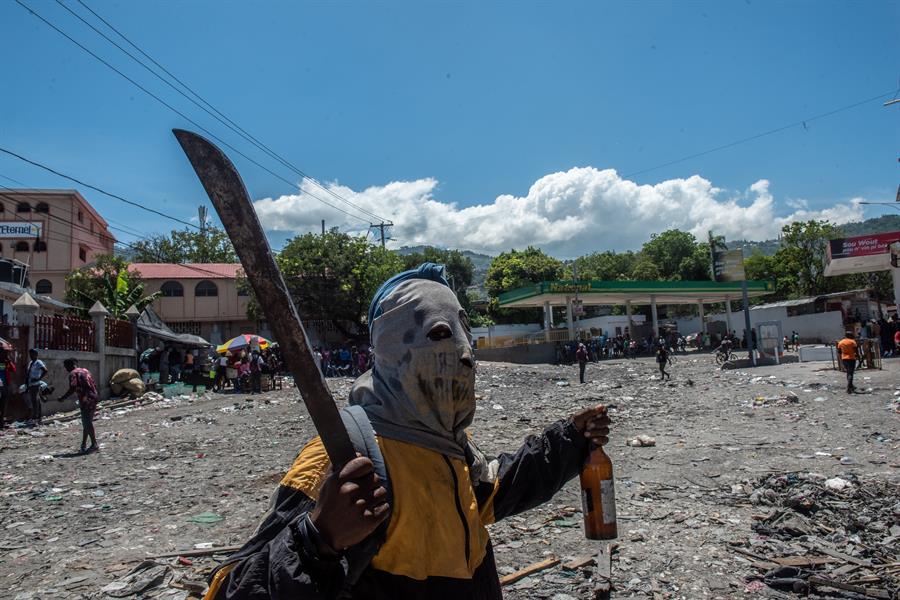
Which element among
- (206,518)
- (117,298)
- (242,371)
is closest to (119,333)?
(242,371)

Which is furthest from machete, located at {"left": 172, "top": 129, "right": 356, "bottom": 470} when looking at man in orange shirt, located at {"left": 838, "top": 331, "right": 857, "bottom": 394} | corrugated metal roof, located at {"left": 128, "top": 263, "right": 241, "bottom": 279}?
corrugated metal roof, located at {"left": 128, "top": 263, "right": 241, "bottom": 279}

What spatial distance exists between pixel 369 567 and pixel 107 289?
2657cm

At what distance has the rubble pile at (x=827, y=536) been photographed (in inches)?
150

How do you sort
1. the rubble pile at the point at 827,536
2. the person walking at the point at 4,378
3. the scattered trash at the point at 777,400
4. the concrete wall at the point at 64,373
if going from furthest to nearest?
the concrete wall at the point at 64,373 → the person walking at the point at 4,378 → the scattered trash at the point at 777,400 → the rubble pile at the point at 827,536

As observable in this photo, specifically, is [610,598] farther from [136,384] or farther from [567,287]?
[567,287]

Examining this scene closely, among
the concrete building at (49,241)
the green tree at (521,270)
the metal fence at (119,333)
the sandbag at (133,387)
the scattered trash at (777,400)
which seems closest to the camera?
the scattered trash at (777,400)

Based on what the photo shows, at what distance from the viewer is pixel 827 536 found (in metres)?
4.60

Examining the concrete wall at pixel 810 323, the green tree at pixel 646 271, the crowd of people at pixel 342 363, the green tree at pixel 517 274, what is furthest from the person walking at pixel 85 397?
the green tree at pixel 646 271

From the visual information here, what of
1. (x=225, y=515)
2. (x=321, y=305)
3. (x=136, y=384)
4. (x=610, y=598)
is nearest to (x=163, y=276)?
(x=321, y=305)

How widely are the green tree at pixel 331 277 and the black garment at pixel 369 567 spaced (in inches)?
1144

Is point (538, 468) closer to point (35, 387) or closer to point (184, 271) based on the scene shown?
point (35, 387)

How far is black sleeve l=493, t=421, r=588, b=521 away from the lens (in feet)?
6.00

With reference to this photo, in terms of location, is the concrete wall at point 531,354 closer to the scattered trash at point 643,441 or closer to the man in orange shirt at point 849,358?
the man in orange shirt at point 849,358

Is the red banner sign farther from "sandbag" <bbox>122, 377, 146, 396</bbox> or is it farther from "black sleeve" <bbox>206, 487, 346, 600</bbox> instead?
"black sleeve" <bbox>206, 487, 346, 600</bbox>
